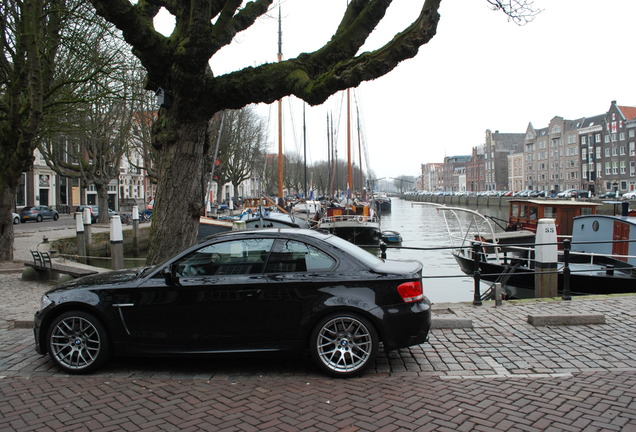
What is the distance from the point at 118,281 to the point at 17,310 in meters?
4.73

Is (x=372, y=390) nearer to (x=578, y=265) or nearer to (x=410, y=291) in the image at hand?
(x=410, y=291)

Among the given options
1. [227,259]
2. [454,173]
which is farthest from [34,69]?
[454,173]

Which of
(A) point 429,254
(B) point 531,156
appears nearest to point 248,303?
(A) point 429,254

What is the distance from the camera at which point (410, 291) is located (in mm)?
5441

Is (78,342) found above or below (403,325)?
below

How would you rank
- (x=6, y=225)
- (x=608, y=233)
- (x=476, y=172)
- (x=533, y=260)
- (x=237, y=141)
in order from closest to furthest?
(x=533, y=260)
(x=608, y=233)
(x=6, y=225)
(x=237, y=141)
(x=476, y=172)

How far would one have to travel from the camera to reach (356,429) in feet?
13.4

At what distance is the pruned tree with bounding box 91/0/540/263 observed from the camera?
7488mm

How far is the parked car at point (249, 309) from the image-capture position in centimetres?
536

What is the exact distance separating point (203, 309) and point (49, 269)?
8.66m

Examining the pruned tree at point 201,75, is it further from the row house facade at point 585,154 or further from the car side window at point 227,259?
the row house facade at point 585,154

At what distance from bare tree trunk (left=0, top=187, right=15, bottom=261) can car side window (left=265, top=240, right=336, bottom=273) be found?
12173 millimetres

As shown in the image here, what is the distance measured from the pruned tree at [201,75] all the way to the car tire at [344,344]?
12.1 ft

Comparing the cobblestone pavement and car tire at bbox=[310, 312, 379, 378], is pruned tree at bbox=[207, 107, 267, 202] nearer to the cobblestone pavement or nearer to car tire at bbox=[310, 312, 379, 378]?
the cobblestone pavement
